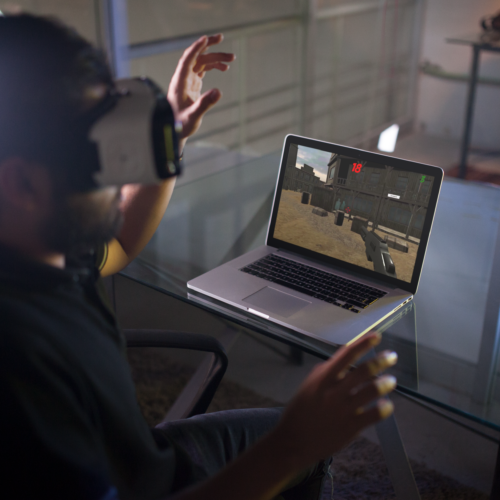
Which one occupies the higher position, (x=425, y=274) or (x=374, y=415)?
(x=374, y=415)

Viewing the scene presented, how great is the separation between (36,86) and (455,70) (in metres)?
4.75

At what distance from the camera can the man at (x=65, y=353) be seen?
22.6 inches

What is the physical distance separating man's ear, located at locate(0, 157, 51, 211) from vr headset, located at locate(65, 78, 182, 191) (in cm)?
3

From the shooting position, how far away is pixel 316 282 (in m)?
1.23

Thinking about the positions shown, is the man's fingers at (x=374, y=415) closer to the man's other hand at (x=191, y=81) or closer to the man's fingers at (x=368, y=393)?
the man's fingers at (x=368, y=393)

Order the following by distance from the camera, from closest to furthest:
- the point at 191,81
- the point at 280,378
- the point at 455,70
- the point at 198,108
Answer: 1. the point at 198,108
2. the point at 191,81
3. the point at 280,378
4. the point at 455,70

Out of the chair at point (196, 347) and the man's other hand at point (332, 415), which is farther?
the chair at point (196, 347)

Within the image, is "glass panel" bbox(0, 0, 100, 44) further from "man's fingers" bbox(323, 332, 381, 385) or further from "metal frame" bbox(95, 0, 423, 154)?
"man's fingers" bbox(323, 332, 381, 385)

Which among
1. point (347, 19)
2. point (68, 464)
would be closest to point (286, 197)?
point (68, 464)

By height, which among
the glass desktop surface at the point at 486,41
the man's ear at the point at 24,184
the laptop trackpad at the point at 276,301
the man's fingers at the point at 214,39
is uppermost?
the man's fingers at the point at 214,39

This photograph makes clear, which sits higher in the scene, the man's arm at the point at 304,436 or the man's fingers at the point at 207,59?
the man's fingers at the point at 207,59

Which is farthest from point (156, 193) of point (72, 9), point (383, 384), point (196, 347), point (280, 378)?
Answer: point (72, 9)

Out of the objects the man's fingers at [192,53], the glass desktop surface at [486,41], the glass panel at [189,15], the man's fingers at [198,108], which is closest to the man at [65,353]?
the man's fingers at [198,108]

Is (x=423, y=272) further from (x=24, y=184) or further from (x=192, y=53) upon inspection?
(x=24, y=184)
